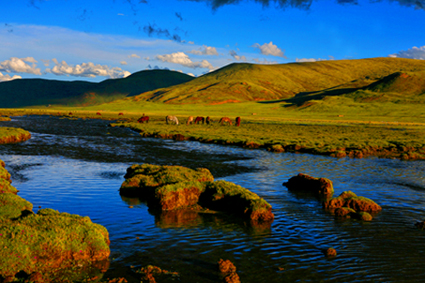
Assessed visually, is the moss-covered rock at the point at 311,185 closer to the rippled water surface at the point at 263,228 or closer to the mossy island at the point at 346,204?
the mossy island at the point at 346,204

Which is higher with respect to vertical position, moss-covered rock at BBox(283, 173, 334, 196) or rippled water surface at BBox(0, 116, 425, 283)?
moss-covered rock at BBox(283, 173, 334, 196)

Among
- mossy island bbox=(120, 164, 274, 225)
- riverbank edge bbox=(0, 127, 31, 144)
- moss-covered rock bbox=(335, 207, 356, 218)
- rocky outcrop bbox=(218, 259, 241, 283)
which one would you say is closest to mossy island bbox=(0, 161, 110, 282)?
rocky outcrop bbox=(218, 259, 241, 283)

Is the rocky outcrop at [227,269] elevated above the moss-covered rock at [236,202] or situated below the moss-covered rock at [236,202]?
below

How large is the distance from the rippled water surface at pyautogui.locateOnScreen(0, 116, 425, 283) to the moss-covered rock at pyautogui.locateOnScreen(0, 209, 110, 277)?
934 millimetres

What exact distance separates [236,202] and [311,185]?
21.8ft

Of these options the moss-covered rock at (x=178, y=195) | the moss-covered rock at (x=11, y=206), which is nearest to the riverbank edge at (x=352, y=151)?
the moss-covered rock at (x=178, y=195)

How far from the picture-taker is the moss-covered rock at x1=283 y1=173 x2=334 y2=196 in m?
21.7

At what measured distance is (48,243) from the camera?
11117 mm

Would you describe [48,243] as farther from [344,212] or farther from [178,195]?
[344,212]

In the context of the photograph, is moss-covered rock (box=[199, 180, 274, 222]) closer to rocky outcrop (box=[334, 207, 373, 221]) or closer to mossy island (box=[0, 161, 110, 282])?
rocky outcrop (box=[334, 207, 373, 221])

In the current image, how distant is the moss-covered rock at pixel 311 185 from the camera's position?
21.7m

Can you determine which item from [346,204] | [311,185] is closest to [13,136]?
[311,185]

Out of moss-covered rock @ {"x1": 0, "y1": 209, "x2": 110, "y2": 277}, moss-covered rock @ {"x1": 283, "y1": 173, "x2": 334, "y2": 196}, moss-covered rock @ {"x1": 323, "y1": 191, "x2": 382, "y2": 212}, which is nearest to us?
moss-covered rock @ {"x1": 0, "y1": 209, "x2": 110, "y2": 277}

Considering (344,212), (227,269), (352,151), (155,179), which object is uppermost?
(352,151)
